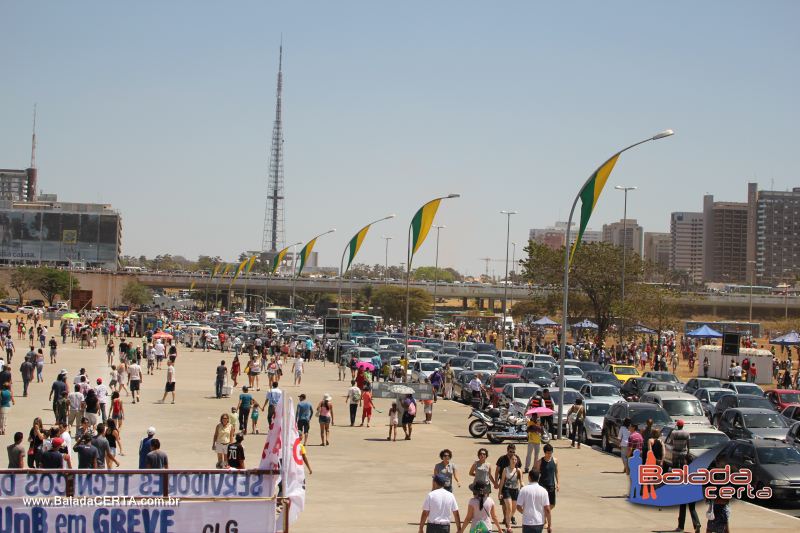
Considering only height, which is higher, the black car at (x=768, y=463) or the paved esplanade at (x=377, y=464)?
the black car at (x=768, y=463)

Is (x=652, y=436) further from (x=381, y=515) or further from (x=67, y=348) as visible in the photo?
(x=67, y=348)

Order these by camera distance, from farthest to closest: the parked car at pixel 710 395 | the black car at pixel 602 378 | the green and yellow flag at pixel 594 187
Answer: the black car at pixel 602 378
the parked car at pixel 710 395
the green and yellow flag at pixel 594 187

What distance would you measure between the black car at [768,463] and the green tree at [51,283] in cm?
12240

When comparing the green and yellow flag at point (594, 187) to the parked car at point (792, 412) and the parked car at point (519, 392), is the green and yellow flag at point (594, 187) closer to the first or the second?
the parked car at point (519, 392)

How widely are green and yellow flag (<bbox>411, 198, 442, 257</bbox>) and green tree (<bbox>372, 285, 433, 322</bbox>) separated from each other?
68.2 meters

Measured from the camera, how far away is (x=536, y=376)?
1591 inches

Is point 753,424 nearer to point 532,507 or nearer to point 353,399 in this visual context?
point 353,399

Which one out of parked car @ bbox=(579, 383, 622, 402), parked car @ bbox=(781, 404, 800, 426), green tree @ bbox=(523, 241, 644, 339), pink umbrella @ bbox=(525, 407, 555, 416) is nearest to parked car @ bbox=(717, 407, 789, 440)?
parked car @ bbox=(781, 404, 800, 426)

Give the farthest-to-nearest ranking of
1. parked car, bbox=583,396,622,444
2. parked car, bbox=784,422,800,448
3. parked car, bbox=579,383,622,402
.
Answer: parked car, bbox=579,383,622,402 < parked car, bbox=583,396,622,444 < parked car, bbox=784,422,800,448

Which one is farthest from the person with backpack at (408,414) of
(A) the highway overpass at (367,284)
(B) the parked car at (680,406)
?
(A) the highway overpass at (367,284)

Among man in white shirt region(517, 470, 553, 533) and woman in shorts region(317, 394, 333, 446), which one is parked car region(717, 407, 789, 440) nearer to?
woman in shorts region(317, 394, 333, 446)

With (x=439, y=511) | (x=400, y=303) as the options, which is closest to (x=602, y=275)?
(x=400, y=303)

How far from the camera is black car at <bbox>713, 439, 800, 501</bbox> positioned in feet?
59.7

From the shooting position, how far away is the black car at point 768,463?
59.7 ft
